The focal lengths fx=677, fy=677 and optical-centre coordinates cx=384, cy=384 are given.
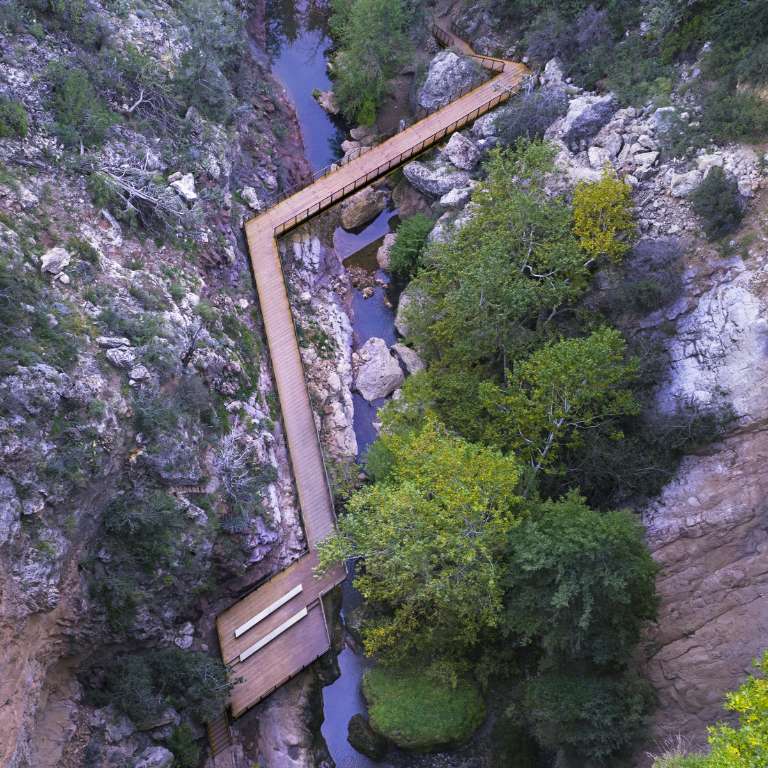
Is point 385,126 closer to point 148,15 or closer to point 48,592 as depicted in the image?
point 148,15

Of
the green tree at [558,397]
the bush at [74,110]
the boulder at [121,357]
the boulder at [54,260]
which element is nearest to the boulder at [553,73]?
the green tree at [558,397]

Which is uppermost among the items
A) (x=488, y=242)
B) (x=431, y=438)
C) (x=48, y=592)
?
(x=488, y=242)

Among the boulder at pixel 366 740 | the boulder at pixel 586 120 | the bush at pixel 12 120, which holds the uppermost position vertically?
the bush at pixel 12 120

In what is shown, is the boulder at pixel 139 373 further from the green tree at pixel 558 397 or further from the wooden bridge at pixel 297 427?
the green tree at pixel 558 397

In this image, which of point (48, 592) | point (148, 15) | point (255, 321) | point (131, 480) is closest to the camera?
point (48, 592)

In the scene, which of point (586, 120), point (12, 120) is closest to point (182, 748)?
point (12, 120)

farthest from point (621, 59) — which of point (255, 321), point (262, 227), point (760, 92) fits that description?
point (255, 321)
